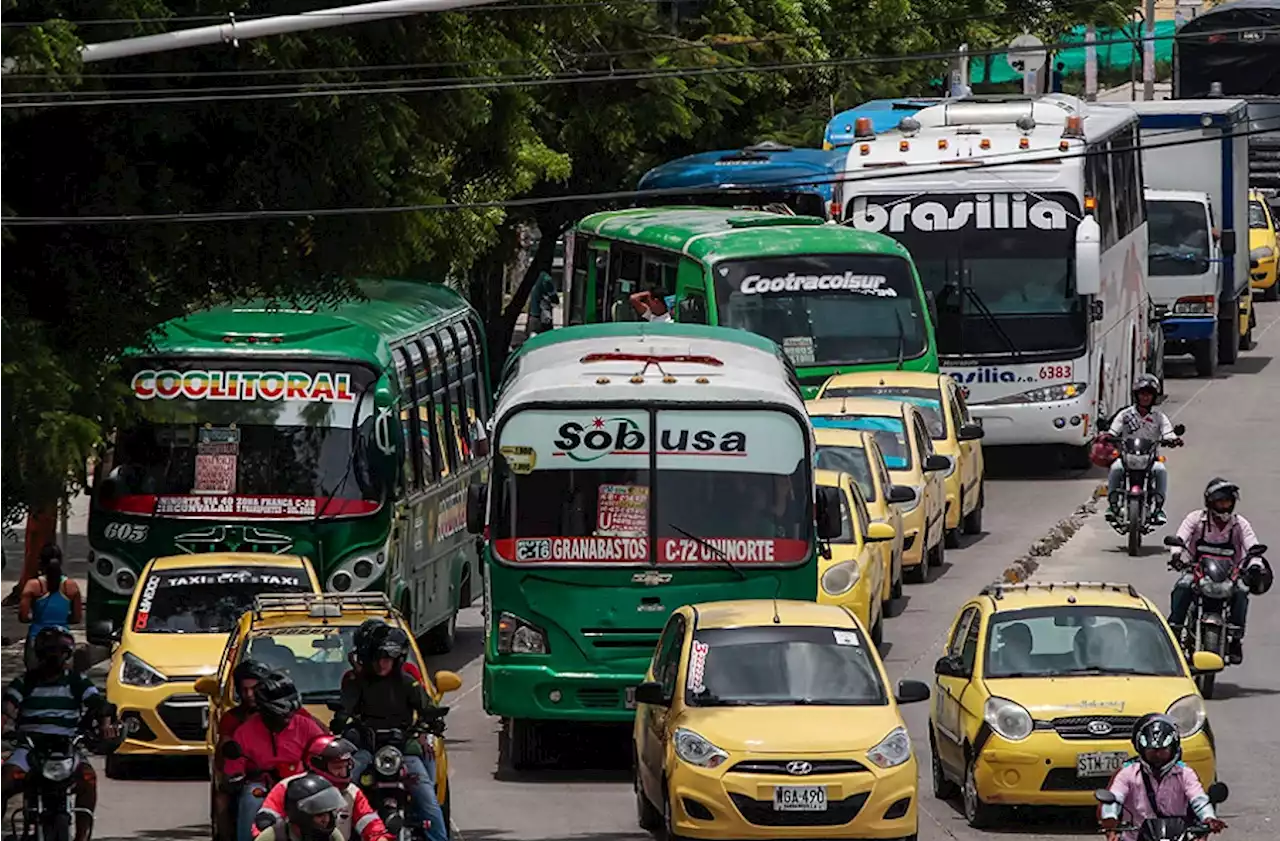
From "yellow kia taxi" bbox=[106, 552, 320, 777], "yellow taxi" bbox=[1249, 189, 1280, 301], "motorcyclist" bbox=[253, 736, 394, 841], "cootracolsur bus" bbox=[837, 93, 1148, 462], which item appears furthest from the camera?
"yellow taxi" bbox=[1249, 189, 1280, 301]

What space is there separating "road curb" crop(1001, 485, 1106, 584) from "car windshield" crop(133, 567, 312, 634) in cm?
723

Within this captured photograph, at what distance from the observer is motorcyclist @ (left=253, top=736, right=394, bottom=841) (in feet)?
45.9

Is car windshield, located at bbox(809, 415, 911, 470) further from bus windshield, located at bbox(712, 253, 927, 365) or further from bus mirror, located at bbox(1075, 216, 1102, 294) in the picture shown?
bus mirror, located at bbox(1075, 216, 1102, 294)

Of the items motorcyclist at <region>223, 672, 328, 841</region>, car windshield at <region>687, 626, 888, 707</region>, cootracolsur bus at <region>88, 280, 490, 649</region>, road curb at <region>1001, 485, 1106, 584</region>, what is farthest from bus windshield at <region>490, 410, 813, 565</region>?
road curb at <region>1001, 485, 1106, 584</region>

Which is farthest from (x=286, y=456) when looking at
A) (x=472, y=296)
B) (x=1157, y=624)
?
(x=472, y=296)

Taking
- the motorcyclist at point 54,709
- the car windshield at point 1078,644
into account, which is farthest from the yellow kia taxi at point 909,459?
the motorcyclist at point 54,709

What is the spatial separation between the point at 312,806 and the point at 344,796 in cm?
111

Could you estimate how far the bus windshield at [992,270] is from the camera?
3609cm

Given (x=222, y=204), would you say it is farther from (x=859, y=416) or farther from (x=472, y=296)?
(x=472, y=296)

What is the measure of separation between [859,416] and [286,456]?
6.68m

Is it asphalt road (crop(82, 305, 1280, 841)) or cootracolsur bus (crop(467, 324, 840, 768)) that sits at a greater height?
cootracolsur bus (crop(467, 324, 840, 768))

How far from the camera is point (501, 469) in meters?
22.0

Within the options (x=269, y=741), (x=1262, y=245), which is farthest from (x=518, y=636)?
(x=1262, y=245)

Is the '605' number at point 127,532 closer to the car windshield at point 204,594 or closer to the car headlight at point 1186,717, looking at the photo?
the car windshield at point 204,594
